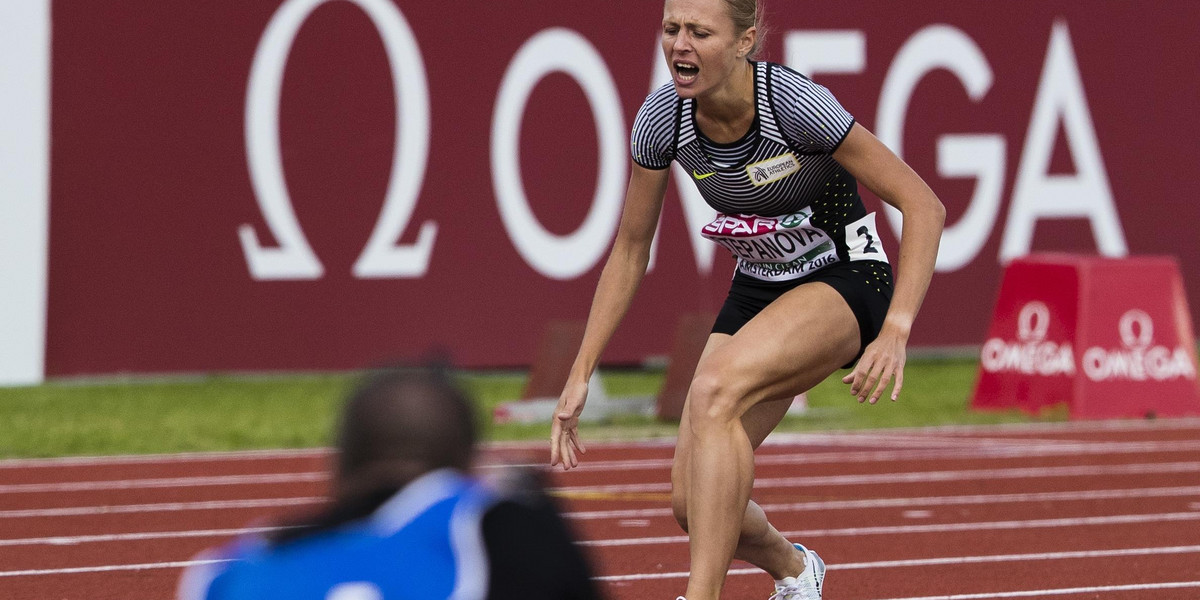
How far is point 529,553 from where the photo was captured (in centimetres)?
202

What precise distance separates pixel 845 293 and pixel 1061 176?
972 centimetres

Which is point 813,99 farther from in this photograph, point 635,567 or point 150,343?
point 150,343

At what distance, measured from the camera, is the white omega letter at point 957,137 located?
1370 centimetres

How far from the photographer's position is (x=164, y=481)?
8727mm

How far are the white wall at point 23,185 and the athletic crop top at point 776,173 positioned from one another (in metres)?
7.82

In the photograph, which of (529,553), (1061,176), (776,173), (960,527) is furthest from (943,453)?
(529,553)

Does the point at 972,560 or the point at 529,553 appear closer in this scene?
the point at 529,553

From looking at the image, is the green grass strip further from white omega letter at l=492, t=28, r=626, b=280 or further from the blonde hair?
the blonde hair

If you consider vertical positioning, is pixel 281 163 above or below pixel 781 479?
above

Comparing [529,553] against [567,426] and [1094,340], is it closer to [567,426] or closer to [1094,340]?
[567,426]

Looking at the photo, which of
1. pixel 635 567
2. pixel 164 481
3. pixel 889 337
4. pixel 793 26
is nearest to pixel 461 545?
pixel 889 337

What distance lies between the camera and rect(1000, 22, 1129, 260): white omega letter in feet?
45.5

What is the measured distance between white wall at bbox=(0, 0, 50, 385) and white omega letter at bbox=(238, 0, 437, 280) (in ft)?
4.35

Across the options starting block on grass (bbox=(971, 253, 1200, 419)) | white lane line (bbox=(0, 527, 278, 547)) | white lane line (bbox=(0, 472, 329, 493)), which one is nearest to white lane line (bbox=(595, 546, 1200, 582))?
white lane line (bbox=(0, 527, 278, 547))
